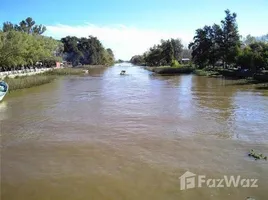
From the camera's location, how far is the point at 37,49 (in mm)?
56531

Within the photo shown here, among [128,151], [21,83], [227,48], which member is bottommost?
[128,151]

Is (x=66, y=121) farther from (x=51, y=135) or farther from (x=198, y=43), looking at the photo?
(x=198, y=43)

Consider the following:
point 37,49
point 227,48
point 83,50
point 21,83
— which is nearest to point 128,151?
point 21,83

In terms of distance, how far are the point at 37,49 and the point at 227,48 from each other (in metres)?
36.6

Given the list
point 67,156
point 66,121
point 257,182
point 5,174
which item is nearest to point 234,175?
point 257,182

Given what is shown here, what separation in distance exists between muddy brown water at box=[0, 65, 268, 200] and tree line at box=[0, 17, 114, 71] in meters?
22.2

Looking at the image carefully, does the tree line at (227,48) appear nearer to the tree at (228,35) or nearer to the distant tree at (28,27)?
the tree at (228,35)

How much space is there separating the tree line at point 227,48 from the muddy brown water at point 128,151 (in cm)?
2839

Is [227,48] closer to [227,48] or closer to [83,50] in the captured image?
[227,48]

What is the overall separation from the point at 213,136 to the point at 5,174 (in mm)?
8651

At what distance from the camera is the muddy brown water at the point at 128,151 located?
8625 mm

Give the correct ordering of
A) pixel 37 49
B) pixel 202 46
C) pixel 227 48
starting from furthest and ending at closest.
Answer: pixel 202 46, pixel 227 48, pixel 37 49

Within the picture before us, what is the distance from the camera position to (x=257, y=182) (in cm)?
895

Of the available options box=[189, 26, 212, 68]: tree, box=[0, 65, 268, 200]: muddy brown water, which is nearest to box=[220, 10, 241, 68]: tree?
box=[189, 26, 212, 68]: tree
